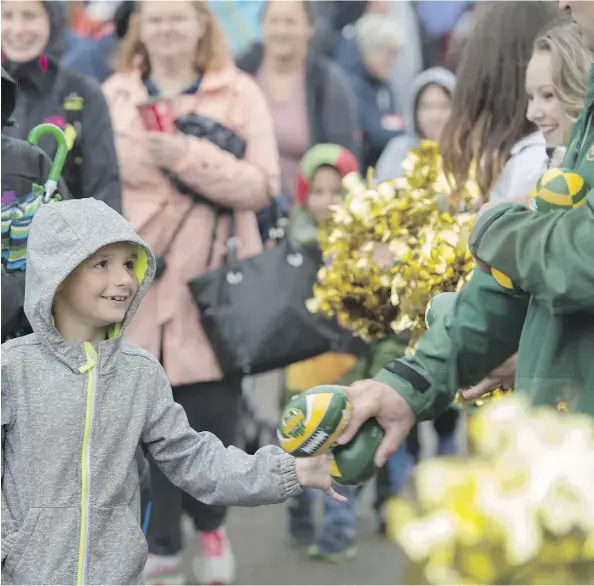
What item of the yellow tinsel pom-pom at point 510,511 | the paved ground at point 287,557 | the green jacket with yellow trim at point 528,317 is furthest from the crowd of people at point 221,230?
the yellow tinsel pom-pom at point 510,511

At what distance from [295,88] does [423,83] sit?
22.5 inches

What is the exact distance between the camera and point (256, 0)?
16.8 feet

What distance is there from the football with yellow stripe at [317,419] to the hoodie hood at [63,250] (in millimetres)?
505

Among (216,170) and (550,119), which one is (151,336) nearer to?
(216,170)

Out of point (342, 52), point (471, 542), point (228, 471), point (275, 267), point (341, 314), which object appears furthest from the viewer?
point (342, 52)

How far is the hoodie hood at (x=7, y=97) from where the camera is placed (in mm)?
3500

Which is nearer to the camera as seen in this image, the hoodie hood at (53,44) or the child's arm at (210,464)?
the child's arm at (210,464)

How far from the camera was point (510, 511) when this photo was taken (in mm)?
1222

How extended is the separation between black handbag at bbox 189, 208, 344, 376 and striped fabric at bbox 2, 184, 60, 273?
110cm

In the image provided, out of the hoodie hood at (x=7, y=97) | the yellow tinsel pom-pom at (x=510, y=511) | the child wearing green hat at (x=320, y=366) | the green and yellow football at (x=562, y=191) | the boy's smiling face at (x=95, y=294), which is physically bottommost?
the child wearing green hat at (x=320, y=366)

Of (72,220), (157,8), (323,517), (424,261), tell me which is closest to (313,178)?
(157,8)

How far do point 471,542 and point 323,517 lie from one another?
3.66m

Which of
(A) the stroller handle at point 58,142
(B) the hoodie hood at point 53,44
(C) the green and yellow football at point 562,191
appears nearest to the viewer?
(C) the green and yellow football at point 562,191

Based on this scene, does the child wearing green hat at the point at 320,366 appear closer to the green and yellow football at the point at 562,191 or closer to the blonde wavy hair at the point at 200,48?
the blonde wavy hair at the point at 200,48
